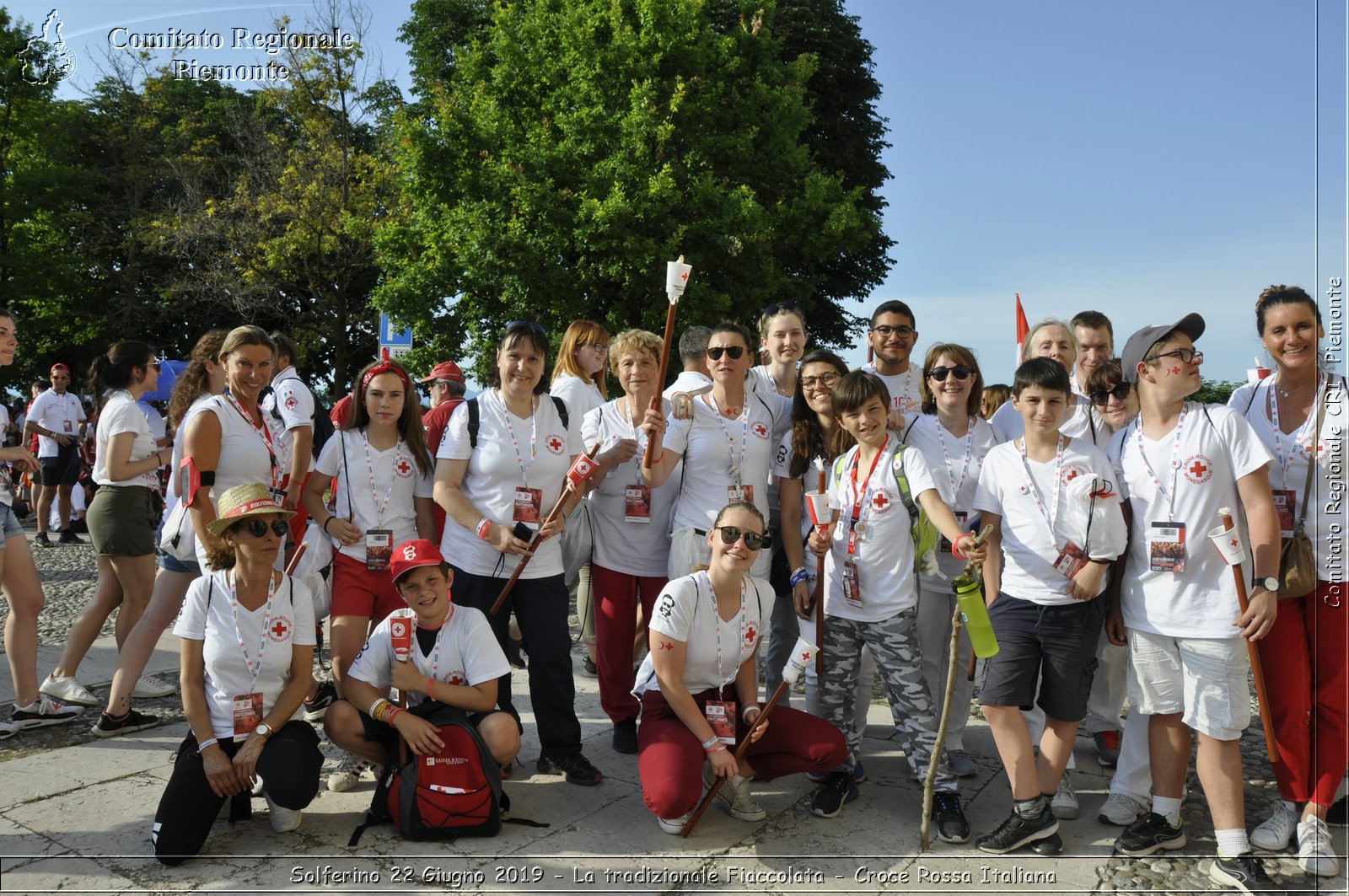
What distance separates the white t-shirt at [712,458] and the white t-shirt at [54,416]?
390 inches

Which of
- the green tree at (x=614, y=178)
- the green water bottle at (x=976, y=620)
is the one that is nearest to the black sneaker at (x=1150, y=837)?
the green water bottle at (x=976, y=620)

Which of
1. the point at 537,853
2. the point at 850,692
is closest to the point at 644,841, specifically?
the point at 537,853

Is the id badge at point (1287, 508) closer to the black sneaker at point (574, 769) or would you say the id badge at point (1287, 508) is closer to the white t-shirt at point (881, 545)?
the white t-shirt at point (881, 545)

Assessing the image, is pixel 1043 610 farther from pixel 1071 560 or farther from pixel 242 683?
pixel 242 683

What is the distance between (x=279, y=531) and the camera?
3857mm

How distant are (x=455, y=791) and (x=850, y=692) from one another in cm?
168

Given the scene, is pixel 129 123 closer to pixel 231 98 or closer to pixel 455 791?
pixel 231 98

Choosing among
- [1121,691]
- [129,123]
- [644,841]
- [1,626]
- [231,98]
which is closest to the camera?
[644,841]

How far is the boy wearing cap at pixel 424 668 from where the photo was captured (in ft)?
12.4

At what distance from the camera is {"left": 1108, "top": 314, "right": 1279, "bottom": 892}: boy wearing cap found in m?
3.50

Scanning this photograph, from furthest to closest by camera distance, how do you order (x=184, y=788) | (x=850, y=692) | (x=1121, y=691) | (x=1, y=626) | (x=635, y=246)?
(x=635, y=246) → (x=1, y=626) → (x=1121, y=691) → (x=850, y=692) → (x=184, y=788)

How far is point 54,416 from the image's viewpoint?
11.3m

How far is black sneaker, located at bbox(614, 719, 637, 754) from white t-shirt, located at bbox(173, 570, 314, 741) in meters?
1.55

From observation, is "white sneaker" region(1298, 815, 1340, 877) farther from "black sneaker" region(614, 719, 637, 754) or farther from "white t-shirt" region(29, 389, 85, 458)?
"white t-shirt" region(29, 389, 85, 458)
